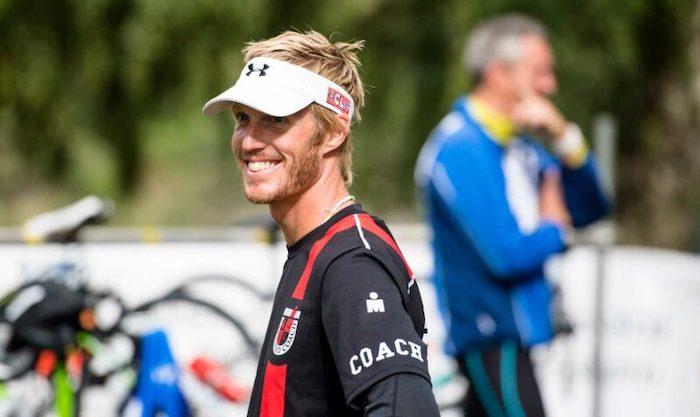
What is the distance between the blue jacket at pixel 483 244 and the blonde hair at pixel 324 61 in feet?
5.18

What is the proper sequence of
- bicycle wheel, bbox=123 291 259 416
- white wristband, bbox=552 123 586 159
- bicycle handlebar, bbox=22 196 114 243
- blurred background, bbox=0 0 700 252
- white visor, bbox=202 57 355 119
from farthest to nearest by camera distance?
blurred background, bbox=0 0 700 252 < bicycle wheel, bbox=123 291 259 416 < bicycle handlebar, bbox=22 196 114 243 < white wristband, bbox=552 123 586 159 < white visor, bbox=202 57 355 119

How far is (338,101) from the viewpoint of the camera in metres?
2.69

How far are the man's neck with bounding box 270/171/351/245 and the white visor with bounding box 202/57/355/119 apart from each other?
161mm

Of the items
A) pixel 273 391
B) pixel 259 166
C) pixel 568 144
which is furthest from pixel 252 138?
pixel 568 144

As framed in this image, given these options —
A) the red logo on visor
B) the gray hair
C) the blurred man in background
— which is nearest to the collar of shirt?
the blurred man in background

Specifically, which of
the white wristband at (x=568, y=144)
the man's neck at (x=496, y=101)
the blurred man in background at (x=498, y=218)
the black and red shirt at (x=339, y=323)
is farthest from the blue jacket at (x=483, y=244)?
the black and red shirt at (x=339, y=323)

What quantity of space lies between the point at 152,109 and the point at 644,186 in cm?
471

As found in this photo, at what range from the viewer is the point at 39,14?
9.82 meters

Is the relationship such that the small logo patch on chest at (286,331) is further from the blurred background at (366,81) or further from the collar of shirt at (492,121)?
the blurred background at (366,81)

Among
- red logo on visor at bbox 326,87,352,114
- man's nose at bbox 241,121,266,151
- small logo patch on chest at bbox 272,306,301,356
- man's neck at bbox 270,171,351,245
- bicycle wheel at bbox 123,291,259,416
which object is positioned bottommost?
bicycle wheel at bbox 123,291,259,416

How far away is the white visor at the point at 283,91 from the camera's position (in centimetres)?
262

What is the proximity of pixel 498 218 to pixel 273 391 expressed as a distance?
6.36ft

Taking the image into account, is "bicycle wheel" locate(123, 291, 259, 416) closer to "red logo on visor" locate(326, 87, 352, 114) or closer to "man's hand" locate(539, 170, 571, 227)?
"man's hand" locate(539, 170, 571, 227)

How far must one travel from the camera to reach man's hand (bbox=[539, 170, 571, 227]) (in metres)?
4.69
